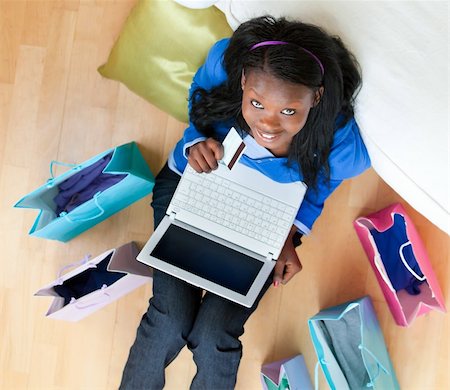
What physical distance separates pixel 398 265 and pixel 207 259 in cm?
55

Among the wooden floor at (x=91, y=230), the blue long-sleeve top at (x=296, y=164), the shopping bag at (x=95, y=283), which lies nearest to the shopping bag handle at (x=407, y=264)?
the wooden floor at (x=91, y=230)

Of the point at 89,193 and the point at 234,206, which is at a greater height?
the point at 234,206

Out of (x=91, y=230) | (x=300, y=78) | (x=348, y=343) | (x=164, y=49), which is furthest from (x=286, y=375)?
(x=164, y=49)

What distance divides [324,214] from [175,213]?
1.52 feet

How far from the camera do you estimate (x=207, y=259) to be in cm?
105

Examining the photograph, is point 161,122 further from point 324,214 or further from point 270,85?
point 270,85

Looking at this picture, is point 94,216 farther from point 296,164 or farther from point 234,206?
point 296,164

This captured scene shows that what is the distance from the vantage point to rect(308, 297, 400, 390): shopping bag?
46.9 inches

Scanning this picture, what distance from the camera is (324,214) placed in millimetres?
1364

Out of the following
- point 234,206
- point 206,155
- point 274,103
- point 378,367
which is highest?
point 274,103

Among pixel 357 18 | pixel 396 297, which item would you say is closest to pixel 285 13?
pixel 357 18

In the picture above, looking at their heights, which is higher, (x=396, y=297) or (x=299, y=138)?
(x=299, y=138)

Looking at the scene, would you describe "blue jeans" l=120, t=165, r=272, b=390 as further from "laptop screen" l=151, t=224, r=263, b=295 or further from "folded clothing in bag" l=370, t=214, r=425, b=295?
"folded clothing in bag" l=370, t=214, r=425, b=295

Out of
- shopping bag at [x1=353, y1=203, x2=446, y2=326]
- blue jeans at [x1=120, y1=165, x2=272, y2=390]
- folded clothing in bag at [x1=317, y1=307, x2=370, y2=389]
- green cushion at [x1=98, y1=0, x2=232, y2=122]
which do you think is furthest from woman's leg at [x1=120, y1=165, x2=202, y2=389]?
shopping bag at [x1=353, y1=203, x2=446, y2=326]
